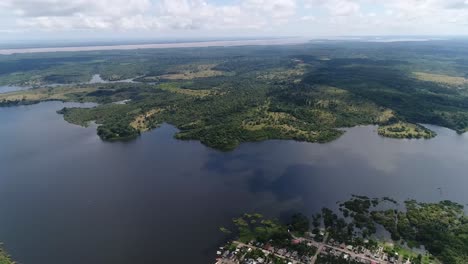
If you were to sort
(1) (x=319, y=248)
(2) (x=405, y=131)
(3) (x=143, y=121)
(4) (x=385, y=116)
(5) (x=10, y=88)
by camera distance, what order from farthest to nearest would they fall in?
1. (5) (x=10, y=88)
2. (4) (x=385, y=116)
3. (3) (x=143, y=121)
4. (2) (x=405, y=131)
5. (1) (x=319, y=248)

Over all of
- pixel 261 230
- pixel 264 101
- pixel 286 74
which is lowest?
pixel 261 230

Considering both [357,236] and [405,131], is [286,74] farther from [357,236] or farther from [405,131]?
[357,236]

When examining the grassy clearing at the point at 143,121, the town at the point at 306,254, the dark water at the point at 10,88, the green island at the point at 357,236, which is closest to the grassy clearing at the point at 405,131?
the green island at the point at 357,236

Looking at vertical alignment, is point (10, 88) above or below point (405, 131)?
above

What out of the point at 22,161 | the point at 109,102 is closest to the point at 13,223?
the point at 22,161

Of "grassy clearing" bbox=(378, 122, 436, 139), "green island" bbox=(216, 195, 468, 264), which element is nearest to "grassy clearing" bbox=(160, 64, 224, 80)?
"grassy clearing" bbox=(378, 122, 436, 139)

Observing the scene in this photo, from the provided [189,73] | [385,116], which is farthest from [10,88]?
[385,116]

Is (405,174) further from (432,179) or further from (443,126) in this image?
(443,126)
